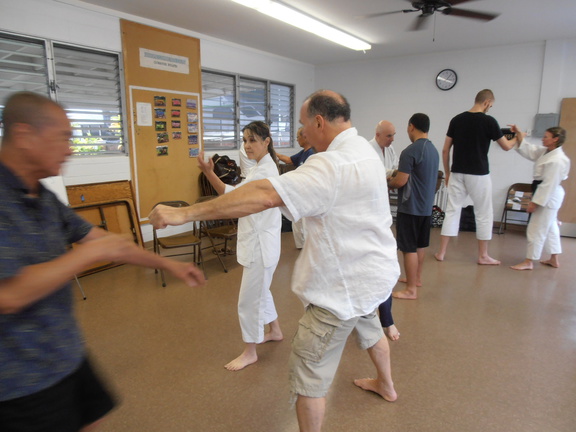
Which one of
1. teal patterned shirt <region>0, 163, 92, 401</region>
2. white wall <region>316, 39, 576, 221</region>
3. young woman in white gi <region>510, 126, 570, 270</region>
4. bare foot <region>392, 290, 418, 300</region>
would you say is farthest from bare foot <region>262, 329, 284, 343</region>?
white wall <region>316, 39, 576, 221</region>

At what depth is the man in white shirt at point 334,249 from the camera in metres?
1.43

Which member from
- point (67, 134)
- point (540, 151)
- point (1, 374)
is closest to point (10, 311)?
point (1, 374)

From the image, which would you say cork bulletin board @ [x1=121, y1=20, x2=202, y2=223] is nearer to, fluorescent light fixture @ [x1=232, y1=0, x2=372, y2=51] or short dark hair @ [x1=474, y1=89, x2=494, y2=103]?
fluorescent light fixture @ [x1=232, y1=0, x2=372, y2=51]

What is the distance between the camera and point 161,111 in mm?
5230

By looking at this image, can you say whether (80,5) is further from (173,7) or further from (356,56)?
(356,56)

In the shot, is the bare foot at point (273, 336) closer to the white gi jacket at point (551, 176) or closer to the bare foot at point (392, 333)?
the bare foot at point (392, 333)

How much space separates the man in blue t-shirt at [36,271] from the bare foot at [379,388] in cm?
168

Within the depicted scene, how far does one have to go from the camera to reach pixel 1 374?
3.03ft

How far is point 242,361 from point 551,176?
4013 mm

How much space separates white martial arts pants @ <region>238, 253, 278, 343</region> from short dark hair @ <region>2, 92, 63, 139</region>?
1.58 metres

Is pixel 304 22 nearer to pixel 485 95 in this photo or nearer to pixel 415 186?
pixel 485 95

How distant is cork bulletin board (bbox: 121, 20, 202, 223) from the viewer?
4.89m

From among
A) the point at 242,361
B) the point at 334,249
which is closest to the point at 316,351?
the point at 334,249

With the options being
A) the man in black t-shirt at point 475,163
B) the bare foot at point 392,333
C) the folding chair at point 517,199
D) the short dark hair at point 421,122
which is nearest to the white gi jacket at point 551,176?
the man in black t-shirt at point 475,163
